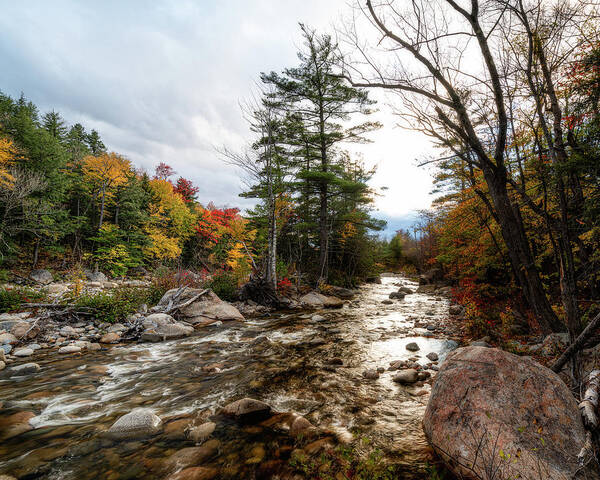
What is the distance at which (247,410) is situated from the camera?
3.13m

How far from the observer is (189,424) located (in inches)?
117

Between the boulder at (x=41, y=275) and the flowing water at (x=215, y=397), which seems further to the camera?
the boulder at (x=41, y=275)

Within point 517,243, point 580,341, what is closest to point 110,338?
point 580,341

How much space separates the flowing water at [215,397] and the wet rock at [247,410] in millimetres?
145

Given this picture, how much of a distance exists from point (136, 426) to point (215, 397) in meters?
1.05

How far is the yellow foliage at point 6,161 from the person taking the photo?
11.8m

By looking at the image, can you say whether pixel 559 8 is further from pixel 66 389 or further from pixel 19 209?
pixel 19 209

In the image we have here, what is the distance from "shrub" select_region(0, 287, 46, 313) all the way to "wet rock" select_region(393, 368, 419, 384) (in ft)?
32.8

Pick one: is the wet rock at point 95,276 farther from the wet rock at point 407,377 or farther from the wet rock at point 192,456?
the wet rock at point 407,377

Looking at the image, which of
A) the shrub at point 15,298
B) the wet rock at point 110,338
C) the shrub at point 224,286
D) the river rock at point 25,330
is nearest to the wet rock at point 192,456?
the wet rock at point 110,338

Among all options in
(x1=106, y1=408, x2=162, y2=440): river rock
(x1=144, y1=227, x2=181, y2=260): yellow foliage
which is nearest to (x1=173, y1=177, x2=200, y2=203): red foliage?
(x1=144, y1=227, x2=181, y2=260): yellow foliage

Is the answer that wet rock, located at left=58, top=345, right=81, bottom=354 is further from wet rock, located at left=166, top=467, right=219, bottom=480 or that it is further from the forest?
wet rock, located at left=166, top=467, right=219, bottom=480

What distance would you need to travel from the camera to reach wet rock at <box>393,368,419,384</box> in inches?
158

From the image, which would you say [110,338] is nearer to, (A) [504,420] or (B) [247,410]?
(B) [247,410]
